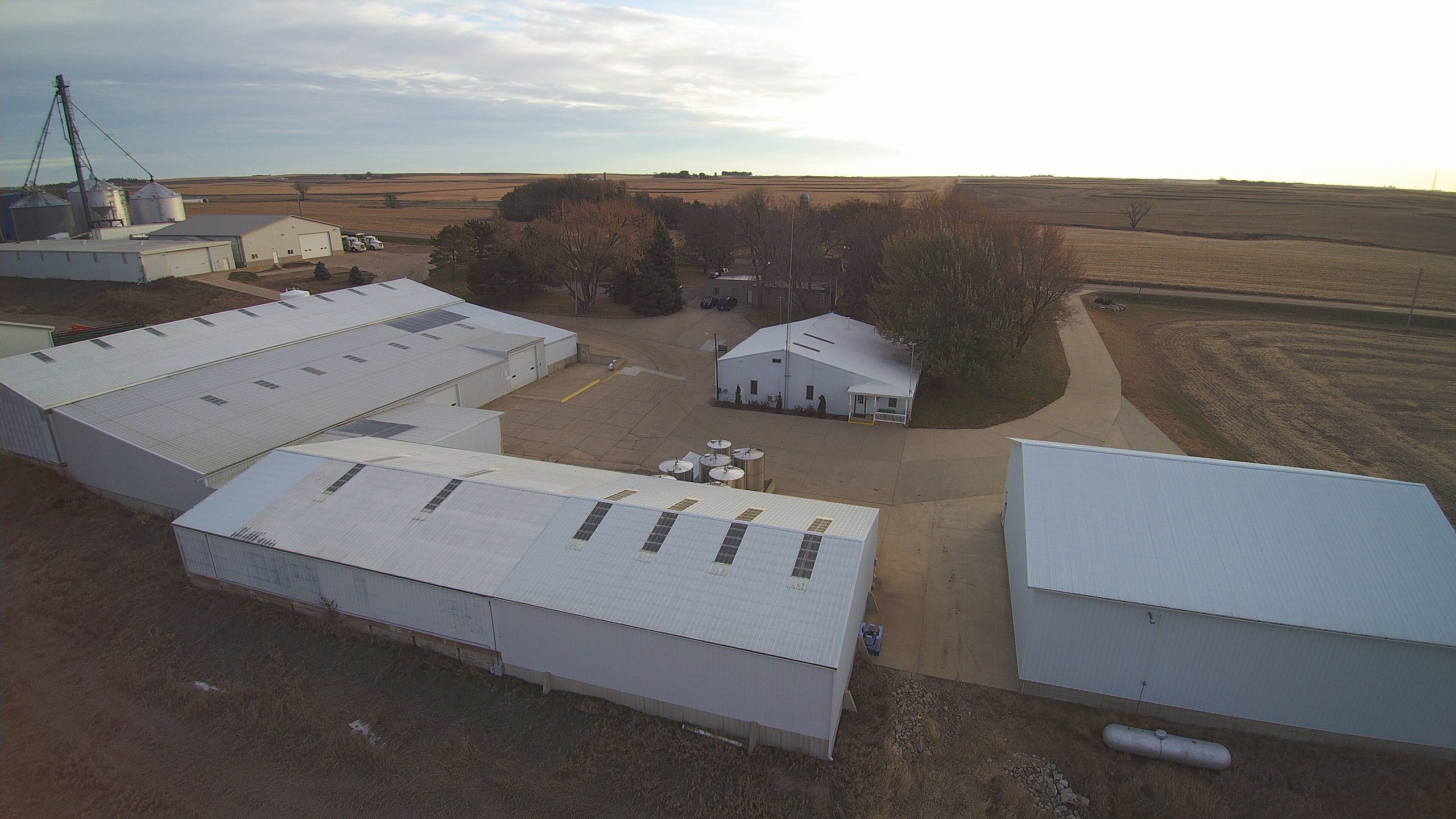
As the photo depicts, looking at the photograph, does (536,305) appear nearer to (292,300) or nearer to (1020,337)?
Result: (292,300)

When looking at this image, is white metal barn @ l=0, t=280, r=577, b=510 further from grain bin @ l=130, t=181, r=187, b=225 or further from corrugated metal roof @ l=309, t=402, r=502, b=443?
grain bin @ l=130, t=181, r=187, b=225

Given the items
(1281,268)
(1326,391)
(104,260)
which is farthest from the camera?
(1281,268)

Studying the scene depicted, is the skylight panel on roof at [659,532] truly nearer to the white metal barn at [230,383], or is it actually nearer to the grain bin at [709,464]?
the grain bin at [709,464]

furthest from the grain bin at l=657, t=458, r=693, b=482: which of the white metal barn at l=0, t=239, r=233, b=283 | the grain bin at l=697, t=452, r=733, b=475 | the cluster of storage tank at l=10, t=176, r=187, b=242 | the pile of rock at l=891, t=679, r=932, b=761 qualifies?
the cluster of storage tank at l=10, t=176, r=187, b=242

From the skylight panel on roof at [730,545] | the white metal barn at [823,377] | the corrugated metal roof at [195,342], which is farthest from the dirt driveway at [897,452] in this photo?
Answer: the corrugated metal roof at [195,342]

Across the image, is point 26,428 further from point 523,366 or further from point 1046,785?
point 1046,785

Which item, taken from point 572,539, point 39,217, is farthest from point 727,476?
point 39,217
